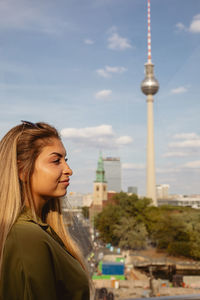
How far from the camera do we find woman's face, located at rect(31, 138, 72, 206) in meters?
0.66

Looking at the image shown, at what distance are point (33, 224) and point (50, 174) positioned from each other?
0.11m

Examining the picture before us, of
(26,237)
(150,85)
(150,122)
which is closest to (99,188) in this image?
(150,122)

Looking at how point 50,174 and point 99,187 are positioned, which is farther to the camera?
point 99,187

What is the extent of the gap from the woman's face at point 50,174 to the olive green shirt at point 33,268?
0.28ft

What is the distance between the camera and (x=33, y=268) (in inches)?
20.6

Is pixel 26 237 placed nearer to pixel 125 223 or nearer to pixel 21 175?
pixel 21 175

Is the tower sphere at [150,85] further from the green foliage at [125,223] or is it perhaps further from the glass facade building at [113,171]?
the glass facade building at [113,171]

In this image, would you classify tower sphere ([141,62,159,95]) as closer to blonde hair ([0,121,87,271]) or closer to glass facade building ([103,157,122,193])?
blonde hair ([0,121,87,271])

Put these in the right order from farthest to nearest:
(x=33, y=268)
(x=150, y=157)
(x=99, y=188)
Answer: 1. (x=99, y=188)
2. (x=150, y=157)
3. (x=33, y=268)

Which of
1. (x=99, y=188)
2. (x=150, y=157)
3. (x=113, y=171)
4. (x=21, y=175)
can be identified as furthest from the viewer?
(x=113, y=171)

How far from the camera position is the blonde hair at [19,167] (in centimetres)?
58

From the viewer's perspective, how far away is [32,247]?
538mm

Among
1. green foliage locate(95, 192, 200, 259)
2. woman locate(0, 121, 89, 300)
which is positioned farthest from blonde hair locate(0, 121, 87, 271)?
green foliage locate(95, 192, 200, 259)

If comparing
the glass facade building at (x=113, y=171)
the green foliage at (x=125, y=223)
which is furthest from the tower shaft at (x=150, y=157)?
the glass facade building at (x=113, y=171)
